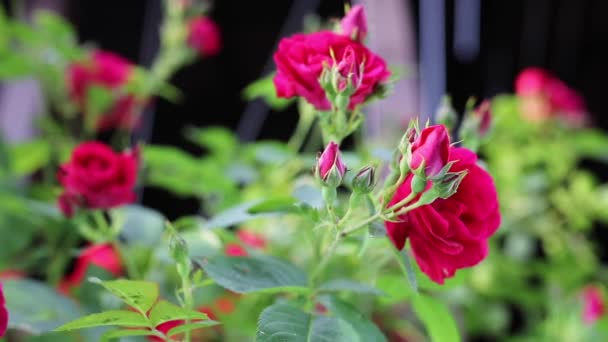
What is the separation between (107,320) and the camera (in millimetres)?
384

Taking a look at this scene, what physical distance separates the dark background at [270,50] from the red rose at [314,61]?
0.99m

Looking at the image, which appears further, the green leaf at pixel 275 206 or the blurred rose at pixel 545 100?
the blurred rose at pixel 545 100

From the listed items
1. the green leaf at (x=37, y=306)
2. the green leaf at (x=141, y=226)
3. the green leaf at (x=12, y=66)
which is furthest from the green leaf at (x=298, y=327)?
the green leaf at (x=12, y=66)

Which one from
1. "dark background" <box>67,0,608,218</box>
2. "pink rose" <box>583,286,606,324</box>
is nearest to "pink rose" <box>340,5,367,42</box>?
"pink rose" <box>583,286,606,324</box>

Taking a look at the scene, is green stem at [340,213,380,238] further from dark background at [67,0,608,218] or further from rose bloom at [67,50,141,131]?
dark background at [67,0,608,218]

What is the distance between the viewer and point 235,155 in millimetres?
1113

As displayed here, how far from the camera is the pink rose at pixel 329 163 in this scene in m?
0.41

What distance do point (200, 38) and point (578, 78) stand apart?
1.52 meters

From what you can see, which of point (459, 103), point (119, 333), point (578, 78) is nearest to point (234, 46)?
point (459, 103)

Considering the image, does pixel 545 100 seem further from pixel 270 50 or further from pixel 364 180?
pixel 364 180

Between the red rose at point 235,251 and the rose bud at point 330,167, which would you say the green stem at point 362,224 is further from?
the red rose at point 235,251

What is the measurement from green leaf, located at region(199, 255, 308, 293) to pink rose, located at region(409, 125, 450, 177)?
Result: 13 cm

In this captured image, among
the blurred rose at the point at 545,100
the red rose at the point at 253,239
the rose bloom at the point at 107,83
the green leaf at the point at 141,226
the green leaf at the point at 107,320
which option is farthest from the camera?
the blurred rose at the point at 545,100

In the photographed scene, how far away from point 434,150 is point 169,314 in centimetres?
20
